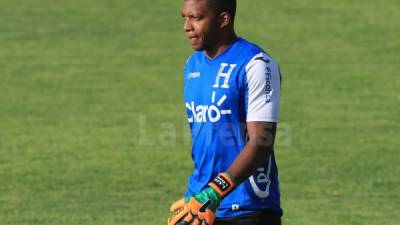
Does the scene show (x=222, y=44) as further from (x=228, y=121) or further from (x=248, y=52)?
(x=228, y=121)

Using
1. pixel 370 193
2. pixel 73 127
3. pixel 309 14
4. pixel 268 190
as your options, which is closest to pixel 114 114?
pixel 73 127

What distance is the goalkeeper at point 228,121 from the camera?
6660 mm

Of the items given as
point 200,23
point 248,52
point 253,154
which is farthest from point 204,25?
point 253,154

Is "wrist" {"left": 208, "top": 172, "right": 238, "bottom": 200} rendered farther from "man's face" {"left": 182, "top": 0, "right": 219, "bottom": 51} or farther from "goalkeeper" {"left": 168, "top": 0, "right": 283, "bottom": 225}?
"man's face" {"left": 182, "top": 0, "right": 219, "bottom": 51}

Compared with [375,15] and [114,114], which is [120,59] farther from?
[375,15]

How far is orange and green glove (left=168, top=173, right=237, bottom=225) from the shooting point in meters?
6.61

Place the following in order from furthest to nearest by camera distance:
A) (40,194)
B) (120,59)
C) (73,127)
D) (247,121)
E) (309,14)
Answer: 1. (309,14)
2. (120,59)
3. (73,127)
4. (40,194)
5. (247,121)

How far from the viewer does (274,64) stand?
691 centimetres

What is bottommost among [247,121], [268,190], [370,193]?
[370,193]

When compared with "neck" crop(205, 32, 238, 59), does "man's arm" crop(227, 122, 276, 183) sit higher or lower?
lower

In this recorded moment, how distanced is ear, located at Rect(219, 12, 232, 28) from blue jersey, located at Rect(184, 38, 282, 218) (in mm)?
161

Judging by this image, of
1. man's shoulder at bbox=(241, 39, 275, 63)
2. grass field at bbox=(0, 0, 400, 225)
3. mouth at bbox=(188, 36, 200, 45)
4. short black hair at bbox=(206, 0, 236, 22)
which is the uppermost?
short black hair at bbox=(206, 0, 236, 22)

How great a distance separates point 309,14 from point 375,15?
57.4 inches

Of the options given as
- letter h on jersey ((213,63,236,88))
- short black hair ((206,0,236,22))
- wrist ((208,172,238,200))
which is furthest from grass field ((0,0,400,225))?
wrist ((208,172,238,200))
